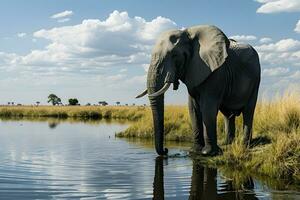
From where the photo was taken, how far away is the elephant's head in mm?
11859

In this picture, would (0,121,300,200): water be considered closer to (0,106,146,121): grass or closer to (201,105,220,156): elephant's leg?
(201,105,220,156): elephant's leg

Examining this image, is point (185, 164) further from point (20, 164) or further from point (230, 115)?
point (20, 164)

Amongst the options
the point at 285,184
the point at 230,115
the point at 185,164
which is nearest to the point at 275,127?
the point at 230,115

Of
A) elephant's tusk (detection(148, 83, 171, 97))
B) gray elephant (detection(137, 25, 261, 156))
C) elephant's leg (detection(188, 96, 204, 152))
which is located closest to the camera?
elephant's tusk (detection(148, 83, 171, 97))

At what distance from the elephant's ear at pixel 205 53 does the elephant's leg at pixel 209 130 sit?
0.71 metres

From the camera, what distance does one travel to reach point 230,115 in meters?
14.0

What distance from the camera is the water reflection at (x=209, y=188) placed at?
805cm

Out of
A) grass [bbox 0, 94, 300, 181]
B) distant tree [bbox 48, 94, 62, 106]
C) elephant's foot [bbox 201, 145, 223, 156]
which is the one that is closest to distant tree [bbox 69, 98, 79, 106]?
distant tree [bbox 48, 94, 62, 106]

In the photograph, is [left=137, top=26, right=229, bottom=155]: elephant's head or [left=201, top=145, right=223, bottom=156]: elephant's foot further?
[left=201, top=145, right=223, bottom=156]: elephant's foot

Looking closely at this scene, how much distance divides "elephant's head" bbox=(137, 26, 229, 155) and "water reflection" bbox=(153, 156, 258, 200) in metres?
1.77

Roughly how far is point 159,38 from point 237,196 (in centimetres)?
543

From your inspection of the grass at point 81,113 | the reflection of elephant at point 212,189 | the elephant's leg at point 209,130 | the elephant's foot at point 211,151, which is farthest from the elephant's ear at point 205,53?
the grass at point 81,113

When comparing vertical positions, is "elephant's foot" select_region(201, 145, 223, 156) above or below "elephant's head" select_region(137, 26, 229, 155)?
below

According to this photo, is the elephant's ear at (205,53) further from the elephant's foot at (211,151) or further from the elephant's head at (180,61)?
the elephant's foot at (211,151)
